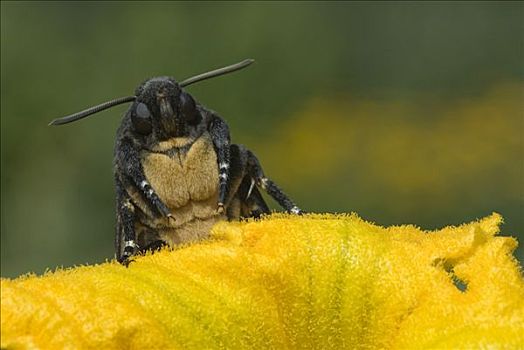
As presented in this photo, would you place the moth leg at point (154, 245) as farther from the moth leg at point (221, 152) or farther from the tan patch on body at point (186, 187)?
the moth leg at point (221, 152)

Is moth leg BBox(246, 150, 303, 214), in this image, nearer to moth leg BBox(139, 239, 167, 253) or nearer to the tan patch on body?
the tan patch on body

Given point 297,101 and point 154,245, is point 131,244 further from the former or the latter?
point 297,101

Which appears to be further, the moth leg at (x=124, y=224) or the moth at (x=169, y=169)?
the moth at (x=169, y=169)

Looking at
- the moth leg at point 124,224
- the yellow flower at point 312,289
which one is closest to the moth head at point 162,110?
the moth leg at point 124,224

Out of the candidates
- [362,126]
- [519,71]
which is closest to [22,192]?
[362,126]

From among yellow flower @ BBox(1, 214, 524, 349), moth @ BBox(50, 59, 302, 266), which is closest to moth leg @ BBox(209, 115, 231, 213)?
moth @ BBox(50, 59, 302, 266)

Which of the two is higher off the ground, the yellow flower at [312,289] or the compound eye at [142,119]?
the compound eye at [142,119]

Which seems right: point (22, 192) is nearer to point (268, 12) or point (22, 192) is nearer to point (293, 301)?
point (268, 12)
